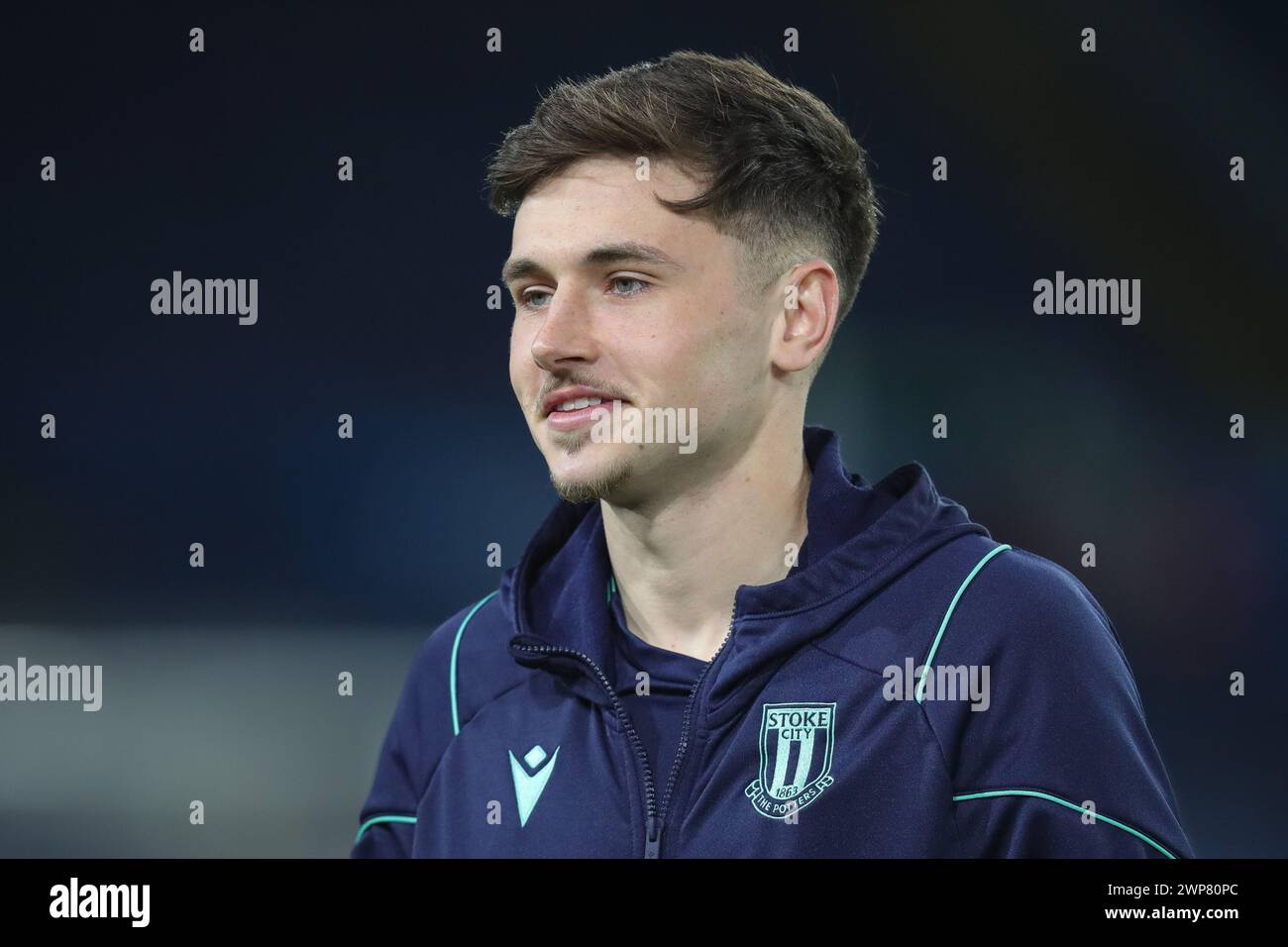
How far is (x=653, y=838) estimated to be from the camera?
6.38 ft

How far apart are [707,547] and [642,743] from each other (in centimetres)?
32

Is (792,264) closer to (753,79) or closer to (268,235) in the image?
(753,79)

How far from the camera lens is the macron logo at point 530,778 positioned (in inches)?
81.0

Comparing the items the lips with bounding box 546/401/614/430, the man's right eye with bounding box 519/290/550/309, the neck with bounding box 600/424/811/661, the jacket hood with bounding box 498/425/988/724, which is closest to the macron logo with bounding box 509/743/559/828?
the jacket hood with bounding box 498/425/988/724

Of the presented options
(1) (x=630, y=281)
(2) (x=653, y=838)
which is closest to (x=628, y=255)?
(1) (x=630, y=281)

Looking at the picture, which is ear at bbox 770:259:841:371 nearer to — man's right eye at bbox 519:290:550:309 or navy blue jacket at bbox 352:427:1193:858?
navy blue jacket at bbox 352:427:1193:858

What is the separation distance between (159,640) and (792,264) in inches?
61.6

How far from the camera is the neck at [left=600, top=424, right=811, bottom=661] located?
2.12 metres

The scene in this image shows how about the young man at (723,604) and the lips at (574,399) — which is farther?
the lips at (574,399)

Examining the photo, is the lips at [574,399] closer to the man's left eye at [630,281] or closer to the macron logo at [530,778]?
the man's left eye at [630,281]

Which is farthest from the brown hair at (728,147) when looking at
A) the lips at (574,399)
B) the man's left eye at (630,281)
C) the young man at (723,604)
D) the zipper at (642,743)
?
the zipper at (642,743)

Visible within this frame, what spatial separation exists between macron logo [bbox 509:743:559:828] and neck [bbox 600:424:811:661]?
9.9 inches

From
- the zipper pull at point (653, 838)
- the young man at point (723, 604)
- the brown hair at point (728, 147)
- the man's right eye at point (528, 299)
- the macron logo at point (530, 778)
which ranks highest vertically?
the brown hair at point (728, 147)
